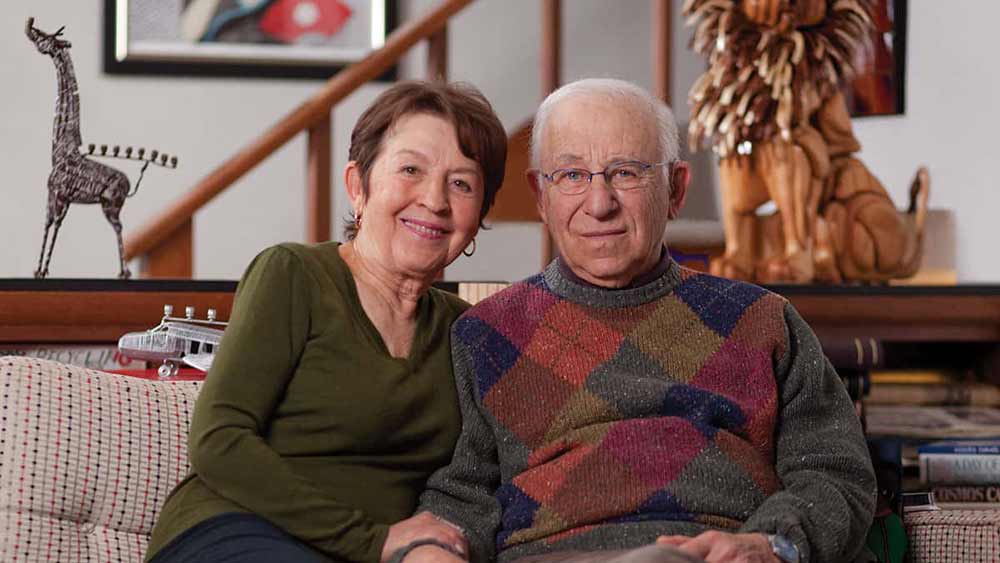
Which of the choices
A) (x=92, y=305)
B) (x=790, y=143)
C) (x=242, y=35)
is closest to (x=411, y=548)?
(x=92, y=305)

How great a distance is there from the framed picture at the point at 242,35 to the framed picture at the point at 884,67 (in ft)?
5.41

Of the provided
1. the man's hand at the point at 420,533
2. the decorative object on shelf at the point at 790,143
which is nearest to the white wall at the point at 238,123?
the decorative object on shelf at the point at 790,143

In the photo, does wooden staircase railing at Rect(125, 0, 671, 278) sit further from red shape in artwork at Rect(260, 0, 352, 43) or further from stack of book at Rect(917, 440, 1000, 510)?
red shape in artwork at Rect(260, 0, 352, 43)

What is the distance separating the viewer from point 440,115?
1.66 meters

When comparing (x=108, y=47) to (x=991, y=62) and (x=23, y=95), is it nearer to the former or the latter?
(x=23, y=95)

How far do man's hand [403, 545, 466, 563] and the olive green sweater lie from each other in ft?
0.15

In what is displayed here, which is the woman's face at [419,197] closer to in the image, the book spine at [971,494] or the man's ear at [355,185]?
the man's ear at [355,185]

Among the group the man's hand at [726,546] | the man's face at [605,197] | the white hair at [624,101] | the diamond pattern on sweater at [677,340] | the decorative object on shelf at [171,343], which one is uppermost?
the white hair at [624,101]

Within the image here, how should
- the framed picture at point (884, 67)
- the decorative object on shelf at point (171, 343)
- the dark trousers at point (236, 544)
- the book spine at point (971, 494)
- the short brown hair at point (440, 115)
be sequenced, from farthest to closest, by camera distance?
the framed picture at point (884, 67)
the book spine at point (971, 494)
the decorative object on shelf at point (171, 343)
the short brown hair at point (440, 115)
the dark trousers at point (236, 544)

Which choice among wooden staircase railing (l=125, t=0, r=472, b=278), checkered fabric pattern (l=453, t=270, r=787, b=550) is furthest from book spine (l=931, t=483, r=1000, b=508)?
wooden staircase railing (l=125, t=0, r=472, b=278)

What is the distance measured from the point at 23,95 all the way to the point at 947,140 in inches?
119

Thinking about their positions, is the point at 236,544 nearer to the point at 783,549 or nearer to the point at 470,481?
the point at 470,481

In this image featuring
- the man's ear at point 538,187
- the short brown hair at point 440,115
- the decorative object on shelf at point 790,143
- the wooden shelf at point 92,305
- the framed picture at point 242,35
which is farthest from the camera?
the framed picture at point 242,35

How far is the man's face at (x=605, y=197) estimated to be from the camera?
5.54 feet
